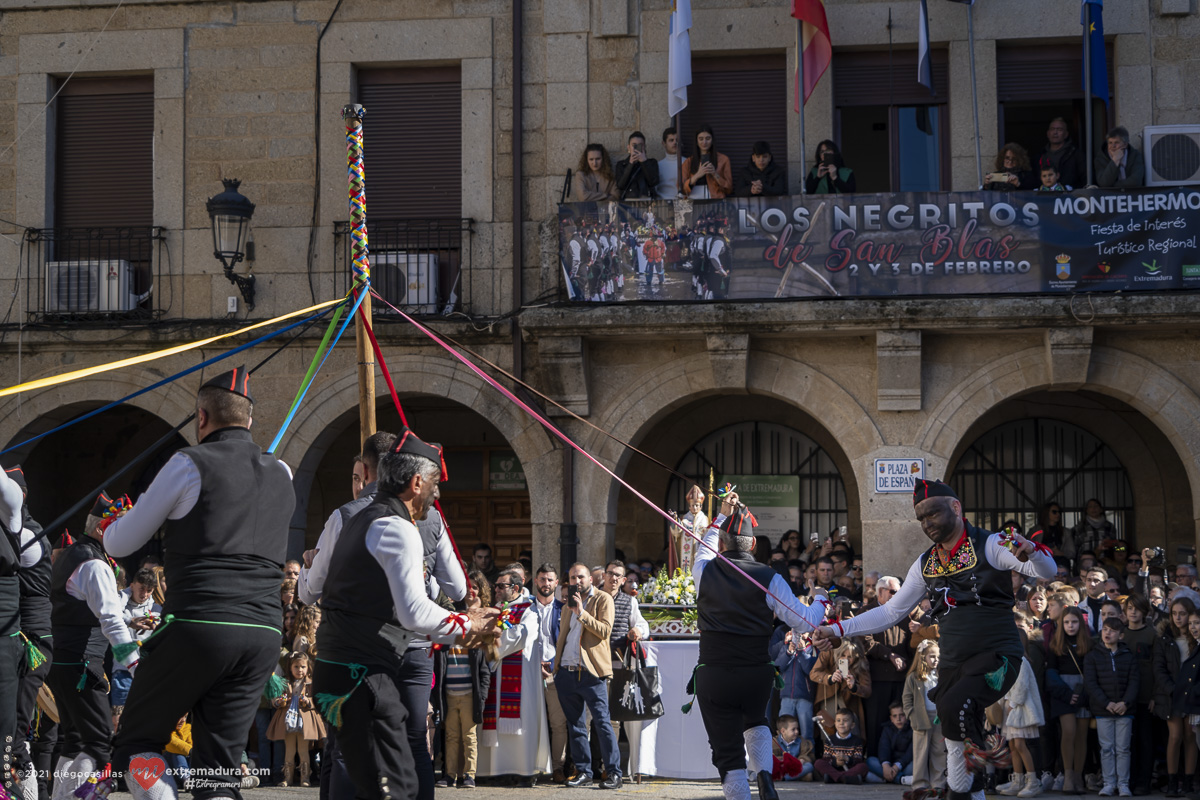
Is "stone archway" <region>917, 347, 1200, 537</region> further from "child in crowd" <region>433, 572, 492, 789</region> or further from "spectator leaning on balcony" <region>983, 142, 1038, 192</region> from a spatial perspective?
"child in crowd" <region>433, 572, 492, 789</region>

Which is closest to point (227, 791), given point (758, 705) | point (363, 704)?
point (363, 704)

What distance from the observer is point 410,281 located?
1619 cm

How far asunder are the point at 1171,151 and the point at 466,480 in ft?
30.8

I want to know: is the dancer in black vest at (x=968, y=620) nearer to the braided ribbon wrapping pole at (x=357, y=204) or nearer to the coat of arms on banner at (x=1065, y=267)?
the braided ribbon wrapping pole at (x=357, y=204)

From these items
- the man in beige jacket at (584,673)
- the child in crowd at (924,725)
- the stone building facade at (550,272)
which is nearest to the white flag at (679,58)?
the stone building facade at (550,272)

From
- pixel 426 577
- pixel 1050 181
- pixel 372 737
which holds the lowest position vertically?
pixel 372 737

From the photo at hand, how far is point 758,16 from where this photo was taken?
16250 mm

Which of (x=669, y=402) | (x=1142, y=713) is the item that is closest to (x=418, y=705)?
(x=1142, y=713)

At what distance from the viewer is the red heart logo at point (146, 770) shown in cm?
546

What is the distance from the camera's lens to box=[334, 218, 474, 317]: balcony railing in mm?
16125

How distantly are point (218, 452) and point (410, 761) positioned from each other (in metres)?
1.50

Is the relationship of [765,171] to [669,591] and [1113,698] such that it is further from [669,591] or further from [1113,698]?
[1113,698]

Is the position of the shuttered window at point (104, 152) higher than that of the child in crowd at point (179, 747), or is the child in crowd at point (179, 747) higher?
the shuttered window at point (104, 152)

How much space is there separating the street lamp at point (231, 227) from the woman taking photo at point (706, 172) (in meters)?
4.98
